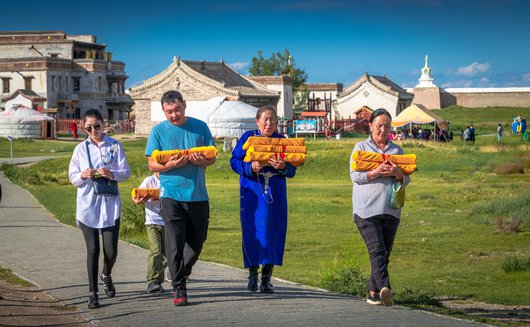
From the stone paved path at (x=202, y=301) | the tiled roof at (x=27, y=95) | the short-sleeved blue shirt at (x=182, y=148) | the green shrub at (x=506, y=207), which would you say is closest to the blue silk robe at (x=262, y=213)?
the stone paved path at (x=202, y=301)

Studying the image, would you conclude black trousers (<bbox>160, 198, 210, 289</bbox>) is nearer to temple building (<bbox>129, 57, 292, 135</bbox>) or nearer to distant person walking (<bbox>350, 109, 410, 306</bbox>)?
distant person walking (<bbox>350, 109, 410, 306</bbox>)

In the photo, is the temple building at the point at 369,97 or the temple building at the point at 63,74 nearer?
the temple building at the point at 369,97

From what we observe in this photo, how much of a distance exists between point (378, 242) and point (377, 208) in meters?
0.32

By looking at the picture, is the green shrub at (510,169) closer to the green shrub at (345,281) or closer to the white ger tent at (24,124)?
the green shrub at (345,281)

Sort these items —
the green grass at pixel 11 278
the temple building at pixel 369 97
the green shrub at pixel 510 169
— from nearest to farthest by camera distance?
the green grass at pixel 11 278
the green shrub at pixel 510 169
the temple building at pixel 369 97

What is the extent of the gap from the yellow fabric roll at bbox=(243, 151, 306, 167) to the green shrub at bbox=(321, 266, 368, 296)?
6.24 feet

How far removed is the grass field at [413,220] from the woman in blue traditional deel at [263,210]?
72.1 inches

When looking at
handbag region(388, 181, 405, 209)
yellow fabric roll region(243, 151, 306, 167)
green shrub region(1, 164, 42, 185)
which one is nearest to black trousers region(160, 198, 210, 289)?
yellow fabric roll region(243, 151, 306, 167)

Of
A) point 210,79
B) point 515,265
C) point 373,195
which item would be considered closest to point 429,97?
point 210,79

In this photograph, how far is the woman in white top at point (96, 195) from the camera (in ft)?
35.2

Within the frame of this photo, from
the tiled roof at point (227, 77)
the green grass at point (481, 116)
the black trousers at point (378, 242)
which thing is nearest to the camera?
the black trousers at point (378, 242)

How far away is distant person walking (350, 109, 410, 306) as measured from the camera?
34.7 ft

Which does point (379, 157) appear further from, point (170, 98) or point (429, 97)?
point (429, 97)

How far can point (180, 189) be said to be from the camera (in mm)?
10562
